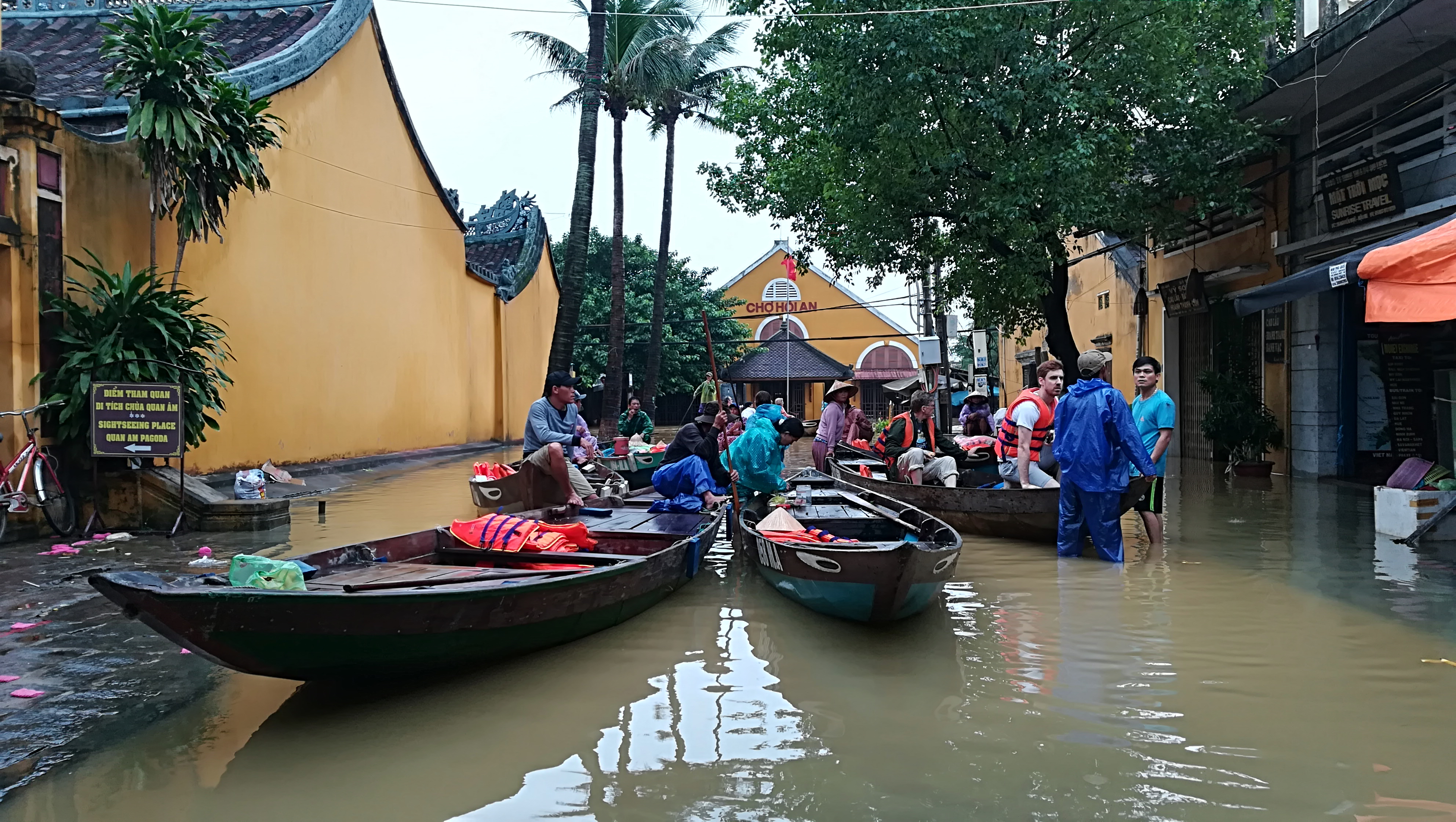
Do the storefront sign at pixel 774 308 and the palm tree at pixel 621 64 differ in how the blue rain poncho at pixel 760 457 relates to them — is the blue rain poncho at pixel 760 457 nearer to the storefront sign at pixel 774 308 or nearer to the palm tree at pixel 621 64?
the palm tree at pixel 621 64

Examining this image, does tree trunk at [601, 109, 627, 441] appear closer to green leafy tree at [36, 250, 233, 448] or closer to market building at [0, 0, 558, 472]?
market building at [0, 0, 558, 472]

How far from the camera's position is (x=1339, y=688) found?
15.0 ft

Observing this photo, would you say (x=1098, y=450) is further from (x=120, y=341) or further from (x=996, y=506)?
(x=120, y=341)

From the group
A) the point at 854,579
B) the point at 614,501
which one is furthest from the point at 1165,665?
the point at 614,501

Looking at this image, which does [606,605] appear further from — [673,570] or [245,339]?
[245,339]

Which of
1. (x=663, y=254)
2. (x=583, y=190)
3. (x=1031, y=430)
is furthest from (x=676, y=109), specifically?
(x=1031, y=430)

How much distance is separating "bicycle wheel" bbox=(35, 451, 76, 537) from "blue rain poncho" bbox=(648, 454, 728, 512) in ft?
16.6

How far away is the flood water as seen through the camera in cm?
347

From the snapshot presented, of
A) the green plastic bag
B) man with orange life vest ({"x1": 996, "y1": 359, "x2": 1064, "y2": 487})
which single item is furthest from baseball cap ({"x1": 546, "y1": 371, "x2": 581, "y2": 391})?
the green plastic bag

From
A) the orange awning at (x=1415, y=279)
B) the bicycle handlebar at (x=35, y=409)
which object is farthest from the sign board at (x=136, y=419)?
the orange awning at (x=1415, y=279)

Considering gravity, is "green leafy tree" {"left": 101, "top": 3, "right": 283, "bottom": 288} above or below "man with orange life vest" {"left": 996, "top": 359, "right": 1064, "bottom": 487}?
above

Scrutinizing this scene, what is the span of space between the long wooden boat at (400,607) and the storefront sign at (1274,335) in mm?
10563

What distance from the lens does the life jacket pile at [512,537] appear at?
234 inches

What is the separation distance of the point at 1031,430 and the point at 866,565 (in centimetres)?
356
